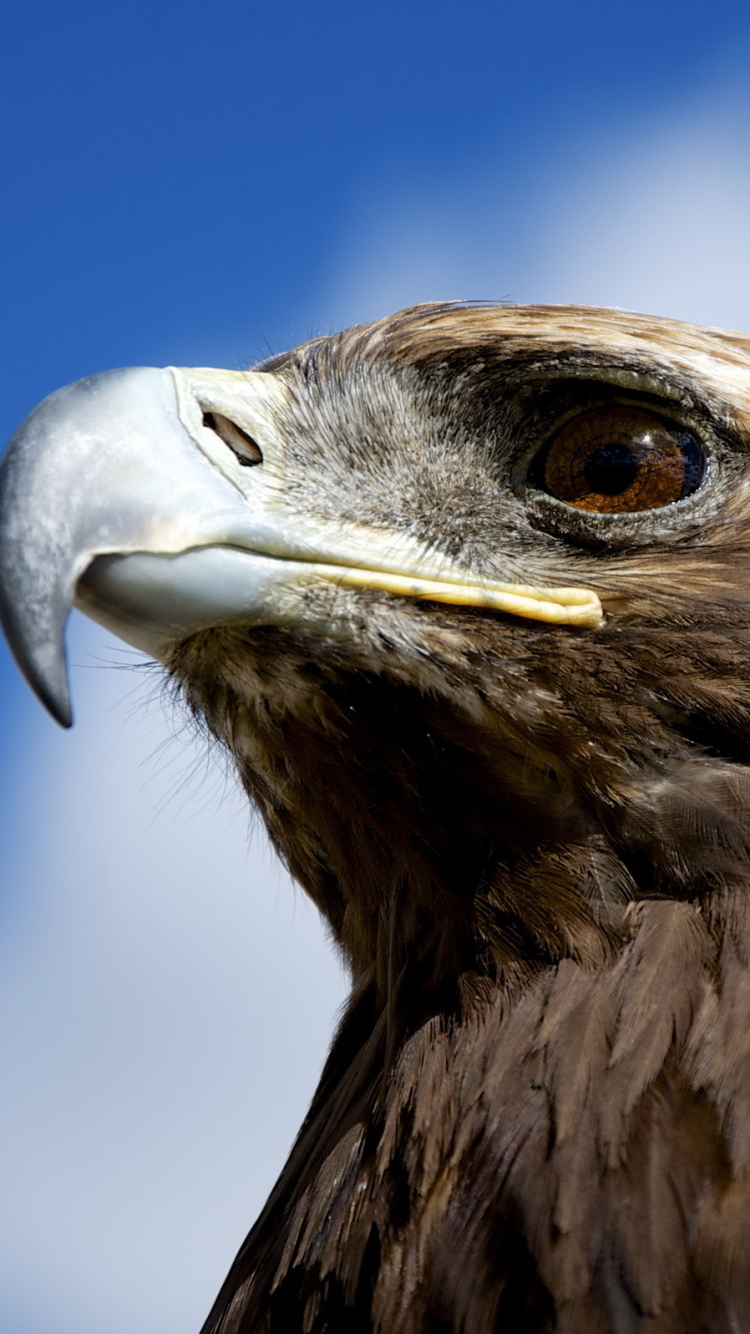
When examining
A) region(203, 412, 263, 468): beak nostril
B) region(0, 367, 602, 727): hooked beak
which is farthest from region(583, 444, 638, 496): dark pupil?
region(203, 412, 263, 468): beak nostril

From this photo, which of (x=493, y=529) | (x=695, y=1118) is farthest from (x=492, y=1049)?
(x=493, y=529)

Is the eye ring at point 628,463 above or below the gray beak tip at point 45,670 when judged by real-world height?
above

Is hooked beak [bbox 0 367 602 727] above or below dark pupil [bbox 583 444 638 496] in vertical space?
below

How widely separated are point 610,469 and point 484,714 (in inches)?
17.2

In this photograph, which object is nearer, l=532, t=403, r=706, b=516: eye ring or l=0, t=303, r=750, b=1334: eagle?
l=0, t=303, r=750, b=1334: eagle

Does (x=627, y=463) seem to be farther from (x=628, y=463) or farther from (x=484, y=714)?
(x=484, y=714)

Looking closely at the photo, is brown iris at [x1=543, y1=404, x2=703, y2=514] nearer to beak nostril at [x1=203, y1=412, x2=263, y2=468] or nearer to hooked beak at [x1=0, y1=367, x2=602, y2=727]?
hooked beak at [x1=0, y1=367, x2=602, y2=727]

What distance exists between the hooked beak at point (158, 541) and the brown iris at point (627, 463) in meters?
0.18

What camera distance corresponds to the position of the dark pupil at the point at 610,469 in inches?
90.8

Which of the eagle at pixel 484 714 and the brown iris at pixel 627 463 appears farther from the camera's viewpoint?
the brown iris at pixel 627 463

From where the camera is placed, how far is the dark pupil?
7.57 ft

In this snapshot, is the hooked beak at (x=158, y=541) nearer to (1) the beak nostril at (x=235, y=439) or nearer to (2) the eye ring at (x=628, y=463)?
(1) the beak nostril at (x=235, y=439)

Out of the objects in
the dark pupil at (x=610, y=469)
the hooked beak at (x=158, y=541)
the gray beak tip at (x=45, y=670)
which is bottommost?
the gray beak tip at (x=45, y=670)

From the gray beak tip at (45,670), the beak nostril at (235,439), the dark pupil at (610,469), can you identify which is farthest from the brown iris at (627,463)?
the gray beak tip at (45,670)
